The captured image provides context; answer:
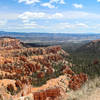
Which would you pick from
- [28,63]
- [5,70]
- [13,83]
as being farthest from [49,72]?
[13,83]

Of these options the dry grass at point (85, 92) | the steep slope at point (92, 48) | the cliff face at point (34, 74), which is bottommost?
the cliff face at point (34, 74)

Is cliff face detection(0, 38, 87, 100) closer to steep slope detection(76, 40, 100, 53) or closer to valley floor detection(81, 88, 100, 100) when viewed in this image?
valley floor detection(81, 88, 100, 100)

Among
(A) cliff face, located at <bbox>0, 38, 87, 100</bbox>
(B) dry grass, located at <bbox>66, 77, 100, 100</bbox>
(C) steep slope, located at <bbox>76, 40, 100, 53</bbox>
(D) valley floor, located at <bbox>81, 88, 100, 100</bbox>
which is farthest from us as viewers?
(C) steep slope, located at <bbox>76, 40, 100, 53</bbox>

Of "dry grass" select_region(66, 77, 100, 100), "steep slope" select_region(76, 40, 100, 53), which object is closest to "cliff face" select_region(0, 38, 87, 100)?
"dry grass" select_region(66, 77, 100, 100)

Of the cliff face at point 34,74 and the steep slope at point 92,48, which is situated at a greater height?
the steep slope at point 92,48

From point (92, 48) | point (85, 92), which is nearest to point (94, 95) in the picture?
point (85, 92)

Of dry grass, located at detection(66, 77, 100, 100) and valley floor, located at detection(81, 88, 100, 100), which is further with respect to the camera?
dry grass, located at detection(66, 77, 100, 100)

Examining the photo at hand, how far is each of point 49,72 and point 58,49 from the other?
35.6 m

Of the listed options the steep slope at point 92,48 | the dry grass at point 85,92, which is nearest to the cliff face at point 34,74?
the dry grass at point 85,92

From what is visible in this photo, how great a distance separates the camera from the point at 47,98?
271 inches

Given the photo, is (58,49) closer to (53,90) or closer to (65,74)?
(65,74)

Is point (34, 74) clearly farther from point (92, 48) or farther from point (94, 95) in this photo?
point (92, 48)

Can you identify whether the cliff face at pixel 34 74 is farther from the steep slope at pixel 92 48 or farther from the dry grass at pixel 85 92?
the steep slope at pixel 92 48

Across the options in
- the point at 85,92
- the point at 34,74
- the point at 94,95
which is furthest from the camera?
the point at 34,74
